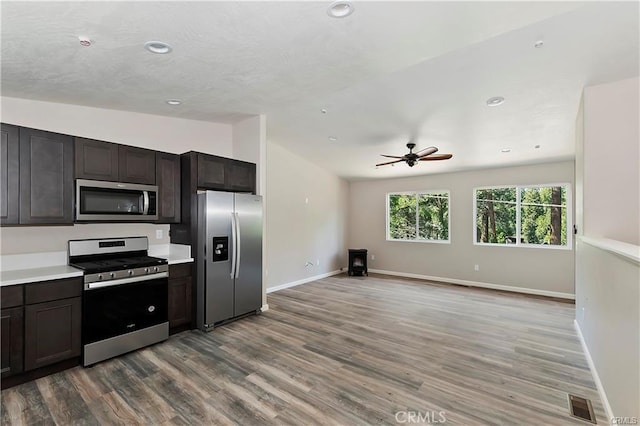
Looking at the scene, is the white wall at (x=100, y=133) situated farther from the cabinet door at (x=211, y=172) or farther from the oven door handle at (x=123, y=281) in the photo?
the oven door handle at (x=123, y=281)

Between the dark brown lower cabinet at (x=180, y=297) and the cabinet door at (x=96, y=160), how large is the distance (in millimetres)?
1240

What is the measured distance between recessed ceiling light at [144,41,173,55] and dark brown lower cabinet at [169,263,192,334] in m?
2.30

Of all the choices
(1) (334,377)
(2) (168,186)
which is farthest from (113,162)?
(1) (334,377)

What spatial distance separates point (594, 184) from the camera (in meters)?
3.11

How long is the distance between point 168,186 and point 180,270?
3.50 ft

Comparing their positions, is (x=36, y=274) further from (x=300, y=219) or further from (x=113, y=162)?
(x=300, y=219)

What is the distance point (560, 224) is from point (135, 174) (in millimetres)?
6989

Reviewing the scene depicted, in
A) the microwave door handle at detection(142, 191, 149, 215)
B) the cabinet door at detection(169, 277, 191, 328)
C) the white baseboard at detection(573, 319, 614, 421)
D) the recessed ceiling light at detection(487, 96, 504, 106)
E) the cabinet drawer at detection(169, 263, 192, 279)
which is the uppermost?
the recessed ceiling light at detection(487, 96, 504, 106)

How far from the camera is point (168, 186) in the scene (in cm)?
379

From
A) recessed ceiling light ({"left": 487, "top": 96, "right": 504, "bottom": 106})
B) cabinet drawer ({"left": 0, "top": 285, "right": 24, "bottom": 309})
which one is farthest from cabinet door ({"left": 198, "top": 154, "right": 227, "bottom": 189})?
recessed ceiling light ({"left": 487, "top": 96, "right": 504, "bottom": 106})

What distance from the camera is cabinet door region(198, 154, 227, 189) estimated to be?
3.89m

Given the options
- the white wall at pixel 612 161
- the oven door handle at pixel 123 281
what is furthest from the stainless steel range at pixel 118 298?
the white wall at pixel 612 161

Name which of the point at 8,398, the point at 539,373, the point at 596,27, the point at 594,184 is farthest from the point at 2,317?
the point at 594,184

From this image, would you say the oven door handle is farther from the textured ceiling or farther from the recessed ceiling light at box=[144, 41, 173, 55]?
the recessed ceiling light at box=[144, 41, 173, 55]
